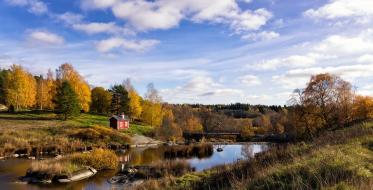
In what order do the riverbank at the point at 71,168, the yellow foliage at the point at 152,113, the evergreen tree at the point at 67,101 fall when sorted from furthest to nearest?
the yellow foliage at the point at 152,113
the evergreen tree at the point at 67,101
the riverbank at the point at 71,168

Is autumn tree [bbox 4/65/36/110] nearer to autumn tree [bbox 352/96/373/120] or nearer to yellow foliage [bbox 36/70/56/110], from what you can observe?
yellow foliage [bbox 36/70/56/110]

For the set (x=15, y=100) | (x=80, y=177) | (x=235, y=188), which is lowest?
(x=80, y=177)

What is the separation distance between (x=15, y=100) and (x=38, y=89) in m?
11.9

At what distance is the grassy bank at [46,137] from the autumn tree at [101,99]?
78.7 ft

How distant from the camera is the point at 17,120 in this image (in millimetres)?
69375

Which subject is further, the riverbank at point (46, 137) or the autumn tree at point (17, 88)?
the autumn tree at point (17, 88)

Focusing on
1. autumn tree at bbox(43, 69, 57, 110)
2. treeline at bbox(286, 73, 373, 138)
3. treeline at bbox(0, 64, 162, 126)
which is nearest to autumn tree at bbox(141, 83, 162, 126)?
treeline at bbox(0, 64, 162, 126)

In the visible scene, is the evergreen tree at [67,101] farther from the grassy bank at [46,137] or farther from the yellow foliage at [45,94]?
the yellow foliage at [45,94]

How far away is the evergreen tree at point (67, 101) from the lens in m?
70.6

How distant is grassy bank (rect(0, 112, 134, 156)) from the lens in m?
47.2

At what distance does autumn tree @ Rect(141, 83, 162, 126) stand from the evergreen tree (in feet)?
69.0

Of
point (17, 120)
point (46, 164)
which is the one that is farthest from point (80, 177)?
point (17, 120)

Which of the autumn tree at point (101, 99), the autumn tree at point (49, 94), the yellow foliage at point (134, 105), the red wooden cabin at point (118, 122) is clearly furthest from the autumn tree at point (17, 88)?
the autumn tree at point (101, 99)

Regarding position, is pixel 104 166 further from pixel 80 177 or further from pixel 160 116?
pixel 160 116
